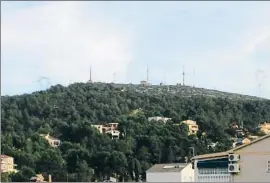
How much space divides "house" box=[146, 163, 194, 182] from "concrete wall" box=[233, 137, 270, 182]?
0.62m

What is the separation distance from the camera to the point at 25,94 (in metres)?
9.67

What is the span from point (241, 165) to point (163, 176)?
2.96 feet

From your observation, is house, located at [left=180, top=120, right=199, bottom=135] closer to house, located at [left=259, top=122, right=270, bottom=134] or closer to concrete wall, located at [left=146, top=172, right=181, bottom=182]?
house, located at [left=259, top=122, right=270, bottom=134]

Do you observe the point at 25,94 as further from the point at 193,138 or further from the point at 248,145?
the point at 248,145

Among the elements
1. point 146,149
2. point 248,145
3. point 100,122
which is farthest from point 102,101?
point 248,145

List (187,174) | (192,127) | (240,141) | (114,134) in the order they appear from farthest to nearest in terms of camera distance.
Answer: (192,127) < (114,134) < (240,141) < (187,174)

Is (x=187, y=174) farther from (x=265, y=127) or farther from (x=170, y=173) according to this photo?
(x=265, y=127)

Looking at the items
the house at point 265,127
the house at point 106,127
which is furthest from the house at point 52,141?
the house at point 265,127

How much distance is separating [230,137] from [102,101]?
1.96 metres

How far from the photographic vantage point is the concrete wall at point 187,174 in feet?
22.5

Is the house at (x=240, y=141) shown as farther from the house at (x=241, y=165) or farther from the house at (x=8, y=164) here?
the house at (x=8, y=164)

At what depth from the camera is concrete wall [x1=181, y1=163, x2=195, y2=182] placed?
6.86 m

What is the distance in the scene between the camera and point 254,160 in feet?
22.0

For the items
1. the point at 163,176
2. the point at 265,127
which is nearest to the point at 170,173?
the point at 163,176
